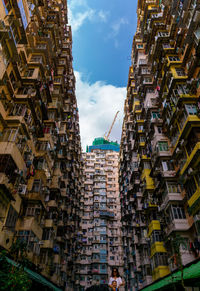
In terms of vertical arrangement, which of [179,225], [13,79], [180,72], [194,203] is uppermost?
[180,72]

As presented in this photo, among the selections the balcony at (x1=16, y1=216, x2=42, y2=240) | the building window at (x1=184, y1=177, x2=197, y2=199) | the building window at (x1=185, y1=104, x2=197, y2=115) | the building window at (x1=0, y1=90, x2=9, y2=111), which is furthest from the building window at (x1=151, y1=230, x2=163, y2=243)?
the building window at (x1=0, y1=90, x2=9, y2=111)

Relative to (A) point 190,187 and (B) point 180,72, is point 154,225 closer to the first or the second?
(A) point 190,187

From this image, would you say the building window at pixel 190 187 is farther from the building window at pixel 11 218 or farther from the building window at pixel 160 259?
the building window at pixel 11 218

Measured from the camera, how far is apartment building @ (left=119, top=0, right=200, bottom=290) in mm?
19719

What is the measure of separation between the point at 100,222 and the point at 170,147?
43.1m

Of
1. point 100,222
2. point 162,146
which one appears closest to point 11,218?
point 162,146

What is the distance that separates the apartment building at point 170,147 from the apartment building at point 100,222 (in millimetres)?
22415

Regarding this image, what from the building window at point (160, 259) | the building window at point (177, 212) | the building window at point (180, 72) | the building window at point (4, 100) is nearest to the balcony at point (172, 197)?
the building window at point (177, 212)

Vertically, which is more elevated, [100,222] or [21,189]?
[100,222]

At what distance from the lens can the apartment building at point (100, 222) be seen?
56.0 meters

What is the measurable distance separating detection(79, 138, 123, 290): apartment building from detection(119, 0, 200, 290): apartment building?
22.4 meters

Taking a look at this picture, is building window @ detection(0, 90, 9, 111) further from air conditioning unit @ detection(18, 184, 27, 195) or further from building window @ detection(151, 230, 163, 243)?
building window @ detection(151, 230, 163, 243)

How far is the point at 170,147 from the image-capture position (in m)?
26.3

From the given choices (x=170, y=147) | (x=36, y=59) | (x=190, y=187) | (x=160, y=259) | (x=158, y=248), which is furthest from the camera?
(x=36, y=59)
